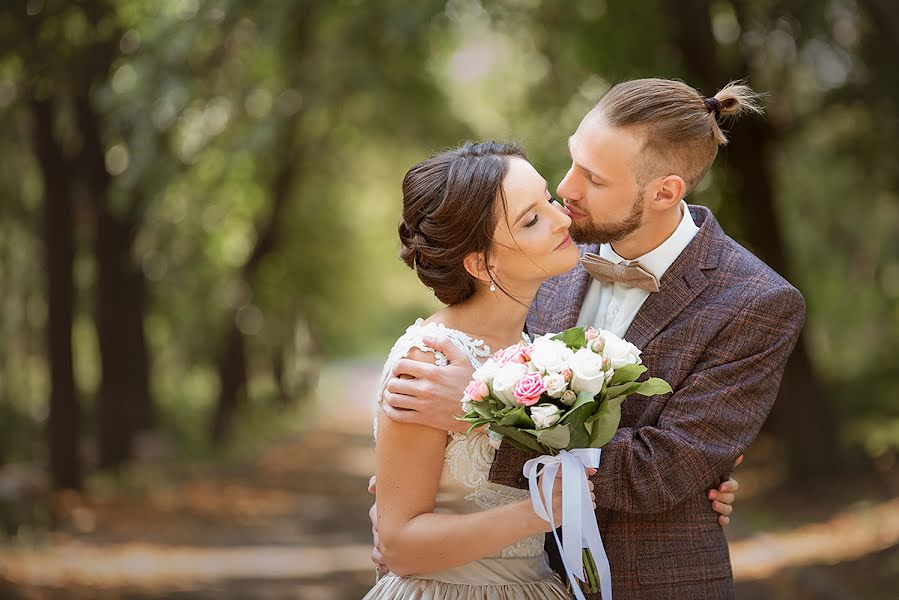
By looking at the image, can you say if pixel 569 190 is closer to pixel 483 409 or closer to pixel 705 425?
pixel 705 425

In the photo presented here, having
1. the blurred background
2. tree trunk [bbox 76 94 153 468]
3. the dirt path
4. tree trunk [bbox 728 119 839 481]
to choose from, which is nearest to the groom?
the blurred background

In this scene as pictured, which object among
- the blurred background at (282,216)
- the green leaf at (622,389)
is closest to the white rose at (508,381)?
the green leaf at (622,389)

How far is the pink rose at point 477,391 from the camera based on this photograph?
10.1ft

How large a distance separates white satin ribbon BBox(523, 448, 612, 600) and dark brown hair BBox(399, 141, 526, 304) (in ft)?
2.30

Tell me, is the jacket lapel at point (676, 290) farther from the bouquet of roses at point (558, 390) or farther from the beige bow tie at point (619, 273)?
the bouquet of roses at point (558, 390)

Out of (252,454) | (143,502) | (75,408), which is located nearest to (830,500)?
(143,502)

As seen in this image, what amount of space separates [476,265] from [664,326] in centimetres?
65

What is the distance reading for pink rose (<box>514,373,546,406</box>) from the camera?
296 centimetres

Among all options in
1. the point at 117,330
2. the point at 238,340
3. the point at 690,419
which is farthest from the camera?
the point at 238,340

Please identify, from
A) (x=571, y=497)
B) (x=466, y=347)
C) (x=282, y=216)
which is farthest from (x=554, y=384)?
(x=282, y=216)

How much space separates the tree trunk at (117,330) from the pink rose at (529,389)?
13158 millimetres

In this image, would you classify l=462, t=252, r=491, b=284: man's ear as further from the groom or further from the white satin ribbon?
the white satin ribbon

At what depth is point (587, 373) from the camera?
9.82 feet

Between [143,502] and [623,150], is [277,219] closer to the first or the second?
[143,502]
